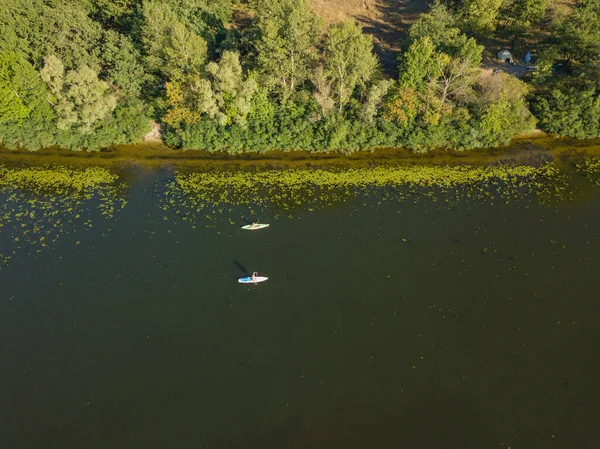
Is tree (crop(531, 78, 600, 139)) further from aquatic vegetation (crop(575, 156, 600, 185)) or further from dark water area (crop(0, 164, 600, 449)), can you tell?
dark water area (crop(0, 164, 600, 449))

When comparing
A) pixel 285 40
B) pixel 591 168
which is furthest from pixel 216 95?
pixel 591 168

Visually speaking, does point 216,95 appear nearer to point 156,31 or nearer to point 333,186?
point 156,31

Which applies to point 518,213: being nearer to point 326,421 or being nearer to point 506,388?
point 506,388

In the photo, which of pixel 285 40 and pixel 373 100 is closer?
pixel 285 40

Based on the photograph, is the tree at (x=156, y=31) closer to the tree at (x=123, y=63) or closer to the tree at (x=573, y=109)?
the tree at (x=123, y=63)

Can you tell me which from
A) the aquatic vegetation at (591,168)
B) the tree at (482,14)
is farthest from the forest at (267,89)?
the tree at (482,14)

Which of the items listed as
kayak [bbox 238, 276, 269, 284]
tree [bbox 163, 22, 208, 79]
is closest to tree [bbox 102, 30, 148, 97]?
tree [bbox 163, 22, 208, 79]

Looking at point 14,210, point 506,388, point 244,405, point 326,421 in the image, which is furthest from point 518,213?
point 14,210
